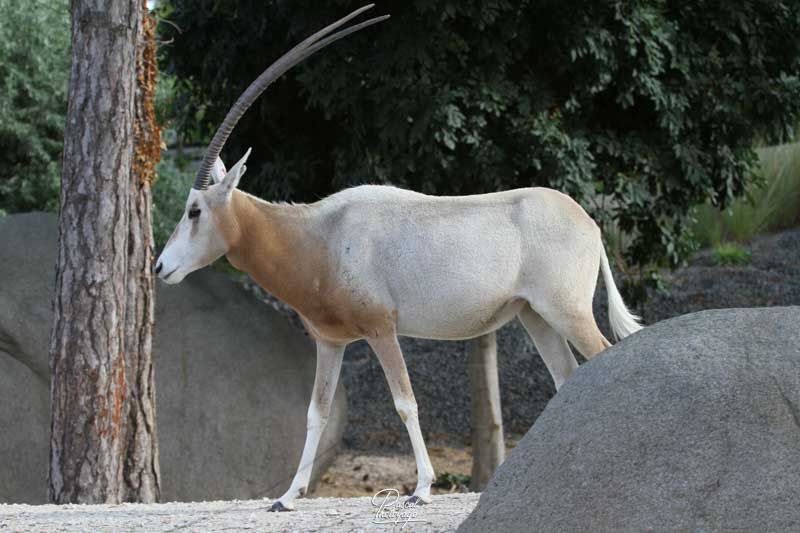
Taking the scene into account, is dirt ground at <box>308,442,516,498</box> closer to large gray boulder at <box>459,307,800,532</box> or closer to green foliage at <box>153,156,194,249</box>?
green foliage at <box>153,156,194,249</box>

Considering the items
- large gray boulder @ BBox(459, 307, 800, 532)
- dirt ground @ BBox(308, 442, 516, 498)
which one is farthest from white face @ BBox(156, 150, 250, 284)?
dirt ground @ BBox(308, 442, 516, 498)

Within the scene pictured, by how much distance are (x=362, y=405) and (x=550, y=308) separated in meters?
7.00

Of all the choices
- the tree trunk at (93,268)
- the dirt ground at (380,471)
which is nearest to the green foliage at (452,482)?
the dirt ground at (380,471)

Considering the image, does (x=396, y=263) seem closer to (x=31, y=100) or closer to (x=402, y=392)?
(x=402, y=392)

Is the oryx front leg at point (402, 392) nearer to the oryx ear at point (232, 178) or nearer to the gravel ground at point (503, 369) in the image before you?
the oryx ear at point (232, 178)

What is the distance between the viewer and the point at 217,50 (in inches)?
325

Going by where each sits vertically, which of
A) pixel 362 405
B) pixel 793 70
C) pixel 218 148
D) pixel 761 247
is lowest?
pixel 362 405

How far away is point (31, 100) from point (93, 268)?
5.45 meters

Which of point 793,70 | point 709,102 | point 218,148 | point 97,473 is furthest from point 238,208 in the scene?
point 793,70

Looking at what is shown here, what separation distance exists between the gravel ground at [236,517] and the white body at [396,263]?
266mm

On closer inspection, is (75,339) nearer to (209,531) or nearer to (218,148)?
(218,148)

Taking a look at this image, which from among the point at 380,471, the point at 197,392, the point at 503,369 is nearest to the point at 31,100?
the point at 197,392

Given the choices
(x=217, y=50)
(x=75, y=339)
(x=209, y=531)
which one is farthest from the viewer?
(x=217, y=50)

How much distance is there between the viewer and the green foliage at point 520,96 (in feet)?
24.6
